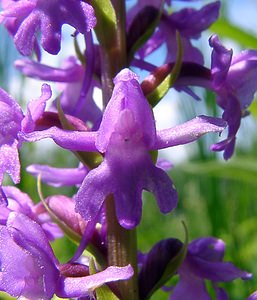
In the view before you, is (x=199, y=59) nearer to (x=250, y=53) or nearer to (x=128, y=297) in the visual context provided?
(x=250, y=53)

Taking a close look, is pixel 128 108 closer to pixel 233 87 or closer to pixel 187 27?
pixel 233 87

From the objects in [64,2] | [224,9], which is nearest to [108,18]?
[64,2]

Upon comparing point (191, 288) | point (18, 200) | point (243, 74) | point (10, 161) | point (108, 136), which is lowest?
point (191, 288)

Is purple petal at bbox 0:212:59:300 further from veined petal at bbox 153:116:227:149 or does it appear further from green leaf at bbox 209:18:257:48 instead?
green leaf at bbox 209:18:257:48

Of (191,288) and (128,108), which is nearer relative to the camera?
(128,108)

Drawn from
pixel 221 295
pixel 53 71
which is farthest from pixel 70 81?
pixel 221 295

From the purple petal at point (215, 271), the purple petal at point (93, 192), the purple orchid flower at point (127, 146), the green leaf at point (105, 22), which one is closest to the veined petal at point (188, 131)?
the purple orchid flower at point (127, 146)

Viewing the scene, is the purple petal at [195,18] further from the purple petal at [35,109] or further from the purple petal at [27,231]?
the purple petal at [27,231]
